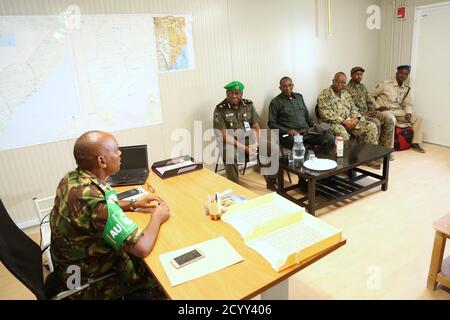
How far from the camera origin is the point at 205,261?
1.25 metres

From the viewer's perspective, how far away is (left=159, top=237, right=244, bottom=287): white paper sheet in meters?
1.18

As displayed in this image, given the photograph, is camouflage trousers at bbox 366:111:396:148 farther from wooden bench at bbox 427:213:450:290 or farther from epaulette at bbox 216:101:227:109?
wooden bench at bbox 427:213:450:290

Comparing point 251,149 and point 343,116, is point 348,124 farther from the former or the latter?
point 251,149

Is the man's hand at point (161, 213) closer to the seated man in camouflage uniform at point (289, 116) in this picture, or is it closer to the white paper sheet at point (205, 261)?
the white paper sheet at point (205, 261)

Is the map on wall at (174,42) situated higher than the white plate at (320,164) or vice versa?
the map on wall at (174,42)

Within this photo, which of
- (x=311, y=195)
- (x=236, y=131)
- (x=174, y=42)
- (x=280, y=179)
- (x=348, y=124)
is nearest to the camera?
(x=311, y=195)

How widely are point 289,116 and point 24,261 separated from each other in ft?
10.4

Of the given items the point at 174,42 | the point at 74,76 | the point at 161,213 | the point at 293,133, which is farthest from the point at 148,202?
the point at 293,133

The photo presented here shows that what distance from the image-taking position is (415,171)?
3.89 m

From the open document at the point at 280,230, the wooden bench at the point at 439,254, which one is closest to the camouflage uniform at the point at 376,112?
the wooden bench at the point at 439,254

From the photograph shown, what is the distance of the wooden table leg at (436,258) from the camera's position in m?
1.90

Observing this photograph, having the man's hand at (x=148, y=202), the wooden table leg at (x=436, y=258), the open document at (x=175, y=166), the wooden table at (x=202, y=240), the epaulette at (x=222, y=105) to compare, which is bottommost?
the wooden table leg at (x=436, y=258)

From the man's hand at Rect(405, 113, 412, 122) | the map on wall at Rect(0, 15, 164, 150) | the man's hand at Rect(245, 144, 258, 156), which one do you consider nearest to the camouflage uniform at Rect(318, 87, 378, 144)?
the man's hand at Rect(405, 113, 412, 122)
